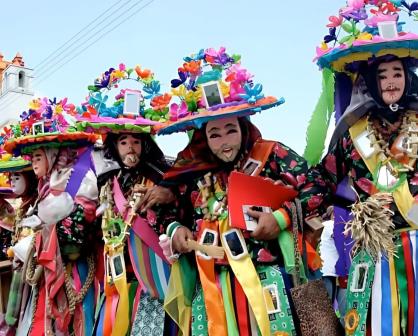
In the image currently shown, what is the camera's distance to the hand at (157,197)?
389 centimetres

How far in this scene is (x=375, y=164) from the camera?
308 centimetres

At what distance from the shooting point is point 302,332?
3102 millimetres

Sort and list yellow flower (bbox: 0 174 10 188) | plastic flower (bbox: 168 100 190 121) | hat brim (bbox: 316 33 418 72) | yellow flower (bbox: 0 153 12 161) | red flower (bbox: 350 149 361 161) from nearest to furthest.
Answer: hat brim (bbox: 316 33 418 72) → red flower (bbox: 350 149 361 161) → plastic flower (bbox: 168 100 190 121) → yellow flower (bbox: 0 153 12 161) → yellow flower (bbox: 0 174 10 188)

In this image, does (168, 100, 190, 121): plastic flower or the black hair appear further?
the black hair

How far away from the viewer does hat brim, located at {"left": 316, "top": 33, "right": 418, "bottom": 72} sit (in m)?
3.00

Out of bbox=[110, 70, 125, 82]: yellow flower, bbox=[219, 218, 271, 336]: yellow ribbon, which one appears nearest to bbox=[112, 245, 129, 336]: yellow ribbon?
bbox=[219, 218, 271, 336]: yellow ribbon

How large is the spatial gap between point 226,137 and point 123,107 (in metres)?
1.04

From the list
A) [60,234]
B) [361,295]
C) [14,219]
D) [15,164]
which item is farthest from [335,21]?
[14,219]

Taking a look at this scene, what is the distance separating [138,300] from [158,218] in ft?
1.75

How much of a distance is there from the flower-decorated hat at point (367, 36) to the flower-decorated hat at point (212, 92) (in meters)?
0.42

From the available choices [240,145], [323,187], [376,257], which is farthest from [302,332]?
[240,145]

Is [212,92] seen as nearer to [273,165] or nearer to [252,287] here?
[273,165]

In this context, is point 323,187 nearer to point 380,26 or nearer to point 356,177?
point 356,177

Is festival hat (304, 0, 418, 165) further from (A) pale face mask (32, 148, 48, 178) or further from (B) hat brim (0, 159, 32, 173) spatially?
(B) hat brim (0, 159, 32, 173)
